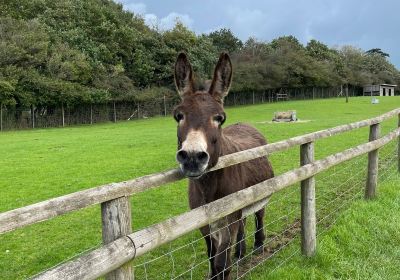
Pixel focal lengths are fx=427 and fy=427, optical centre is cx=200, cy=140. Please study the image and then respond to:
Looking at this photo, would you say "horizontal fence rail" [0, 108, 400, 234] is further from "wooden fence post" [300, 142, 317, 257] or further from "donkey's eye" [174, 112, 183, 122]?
"wooden fence post" [300, 142, 317, 257]

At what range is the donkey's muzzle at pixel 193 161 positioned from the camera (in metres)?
2.86

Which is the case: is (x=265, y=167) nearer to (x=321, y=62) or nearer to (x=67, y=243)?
(x=67, y=243)

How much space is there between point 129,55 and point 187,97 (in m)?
46.9

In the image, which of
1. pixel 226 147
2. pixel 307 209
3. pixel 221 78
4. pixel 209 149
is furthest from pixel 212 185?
pixel 307 209

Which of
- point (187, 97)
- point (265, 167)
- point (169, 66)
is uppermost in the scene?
point (169, 66)

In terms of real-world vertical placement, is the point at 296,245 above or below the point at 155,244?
below

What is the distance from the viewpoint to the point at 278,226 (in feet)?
22.2

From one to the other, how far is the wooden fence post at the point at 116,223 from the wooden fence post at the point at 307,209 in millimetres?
2903

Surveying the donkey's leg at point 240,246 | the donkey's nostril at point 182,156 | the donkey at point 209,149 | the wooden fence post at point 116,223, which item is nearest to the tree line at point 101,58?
the donkey's leg at point 240,246

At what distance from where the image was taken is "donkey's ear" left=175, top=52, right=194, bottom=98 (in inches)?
147

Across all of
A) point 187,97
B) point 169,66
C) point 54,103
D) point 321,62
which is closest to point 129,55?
point 169,66

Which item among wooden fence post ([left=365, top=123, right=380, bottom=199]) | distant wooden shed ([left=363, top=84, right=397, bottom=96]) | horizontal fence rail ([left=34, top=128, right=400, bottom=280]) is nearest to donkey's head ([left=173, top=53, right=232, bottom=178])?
horizontal fence rail ([left=34, top=128, right=400, bottom=280])

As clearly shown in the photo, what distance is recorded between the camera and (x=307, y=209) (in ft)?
16.0

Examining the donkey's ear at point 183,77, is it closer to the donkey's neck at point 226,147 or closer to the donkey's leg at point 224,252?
the donkey's neck at point 226,147
